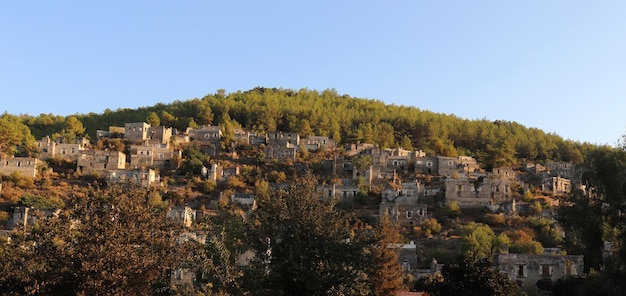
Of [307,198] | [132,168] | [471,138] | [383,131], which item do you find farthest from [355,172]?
[307,198]

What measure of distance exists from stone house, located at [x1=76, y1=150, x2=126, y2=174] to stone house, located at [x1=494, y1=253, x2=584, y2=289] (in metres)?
42.3

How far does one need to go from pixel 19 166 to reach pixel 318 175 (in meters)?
26.8

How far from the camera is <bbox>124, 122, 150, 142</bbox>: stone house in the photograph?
242 feet

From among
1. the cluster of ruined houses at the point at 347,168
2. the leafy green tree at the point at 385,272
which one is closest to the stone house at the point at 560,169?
the cluster of ruined houses at the point at 347,168

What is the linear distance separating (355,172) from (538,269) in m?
31.9

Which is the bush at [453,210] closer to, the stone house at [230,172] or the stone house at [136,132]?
the stone house at [230,172]

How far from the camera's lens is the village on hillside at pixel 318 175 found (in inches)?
2079

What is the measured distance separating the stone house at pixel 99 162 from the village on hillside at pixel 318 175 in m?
0.09

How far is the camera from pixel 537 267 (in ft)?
107

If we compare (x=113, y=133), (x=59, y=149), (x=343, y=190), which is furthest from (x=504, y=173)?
(x=59, y=149)


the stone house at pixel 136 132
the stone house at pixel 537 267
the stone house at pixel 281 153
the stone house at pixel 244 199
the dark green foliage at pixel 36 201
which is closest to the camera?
the stone house at pixel 537 267

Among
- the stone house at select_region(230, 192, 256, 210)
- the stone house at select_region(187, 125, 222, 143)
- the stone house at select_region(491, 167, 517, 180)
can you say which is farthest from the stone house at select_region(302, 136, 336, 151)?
the stone house at select_region(230, 192, 256, 210)

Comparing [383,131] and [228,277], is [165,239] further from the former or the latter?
[383,131]

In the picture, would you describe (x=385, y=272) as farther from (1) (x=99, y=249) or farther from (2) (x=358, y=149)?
(2) (x=358, y=149)
